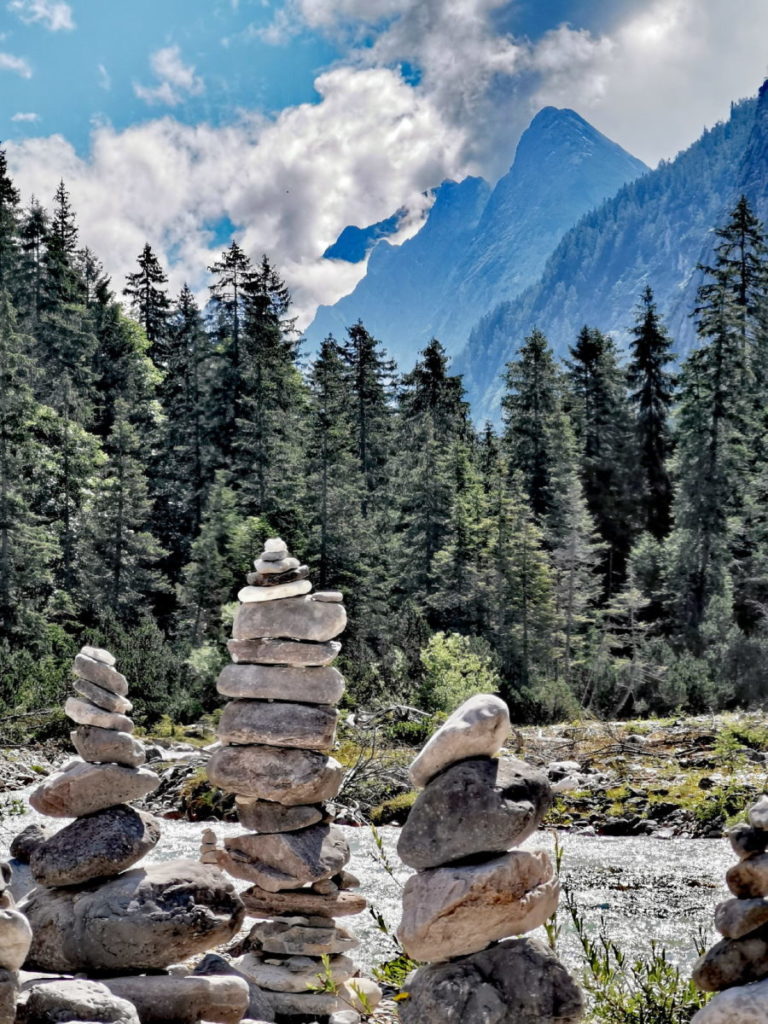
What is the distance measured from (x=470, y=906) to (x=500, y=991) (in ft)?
1.64

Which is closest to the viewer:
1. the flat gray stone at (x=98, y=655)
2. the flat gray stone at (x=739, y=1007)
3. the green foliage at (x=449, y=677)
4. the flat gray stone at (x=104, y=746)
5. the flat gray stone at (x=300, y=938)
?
the flat gray stone at (x=739, y=1007)

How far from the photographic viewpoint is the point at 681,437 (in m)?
45.4

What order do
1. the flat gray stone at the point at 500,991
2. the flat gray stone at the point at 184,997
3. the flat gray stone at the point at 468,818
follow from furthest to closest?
the flat gray stone at the point at 184,997
the flat gray stone at the point at 468,818
the flat gray stone at the point at 500,991

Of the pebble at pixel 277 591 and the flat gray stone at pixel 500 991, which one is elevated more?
the pebble at pixel 277 591

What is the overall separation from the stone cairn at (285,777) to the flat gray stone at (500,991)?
256 centimetres

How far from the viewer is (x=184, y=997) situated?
20.9ft

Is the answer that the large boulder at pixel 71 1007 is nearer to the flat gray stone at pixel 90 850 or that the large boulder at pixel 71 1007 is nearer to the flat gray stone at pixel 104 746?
the flat gray stone at pixel 90 850

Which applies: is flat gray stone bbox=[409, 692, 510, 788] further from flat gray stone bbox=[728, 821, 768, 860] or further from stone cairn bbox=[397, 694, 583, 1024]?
flat gray stone bbox=[728, 821, 768, 860]

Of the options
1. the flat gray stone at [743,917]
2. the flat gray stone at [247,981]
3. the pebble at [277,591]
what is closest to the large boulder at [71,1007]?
the flat gray stone at [247,981]

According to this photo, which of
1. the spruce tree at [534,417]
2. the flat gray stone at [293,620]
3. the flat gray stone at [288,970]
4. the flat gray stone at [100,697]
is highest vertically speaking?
the spruce tree at [534,417]

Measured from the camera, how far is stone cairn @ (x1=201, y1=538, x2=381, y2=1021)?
325 inches

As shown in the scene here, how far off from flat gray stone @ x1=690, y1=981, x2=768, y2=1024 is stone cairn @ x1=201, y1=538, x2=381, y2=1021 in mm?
3948

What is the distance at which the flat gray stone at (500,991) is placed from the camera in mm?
5430

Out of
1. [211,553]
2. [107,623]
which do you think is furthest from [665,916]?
[211,553]
